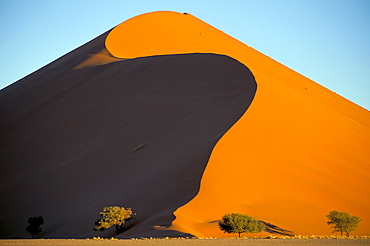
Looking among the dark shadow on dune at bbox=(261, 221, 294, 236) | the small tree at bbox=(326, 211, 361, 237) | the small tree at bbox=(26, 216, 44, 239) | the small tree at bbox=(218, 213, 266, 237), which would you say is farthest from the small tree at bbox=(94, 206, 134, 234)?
the small tree at bbox=(326, 211, 361, 237)

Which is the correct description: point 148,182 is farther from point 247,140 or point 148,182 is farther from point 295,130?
point 295,130

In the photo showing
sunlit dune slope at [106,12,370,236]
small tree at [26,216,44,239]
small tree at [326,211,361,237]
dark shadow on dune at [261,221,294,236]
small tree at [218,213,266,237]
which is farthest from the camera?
small tree at [26,216,44,239]

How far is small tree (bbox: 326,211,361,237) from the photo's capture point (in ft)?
51.6

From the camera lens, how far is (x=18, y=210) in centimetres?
2366

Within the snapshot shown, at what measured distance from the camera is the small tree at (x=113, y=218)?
56.1 ft

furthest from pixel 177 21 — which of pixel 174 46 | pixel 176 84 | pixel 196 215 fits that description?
pixel 196 215

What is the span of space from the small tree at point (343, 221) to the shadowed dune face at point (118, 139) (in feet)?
13.5

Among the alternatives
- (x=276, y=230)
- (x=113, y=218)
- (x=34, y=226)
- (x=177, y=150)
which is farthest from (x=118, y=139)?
(x=276, y=230)

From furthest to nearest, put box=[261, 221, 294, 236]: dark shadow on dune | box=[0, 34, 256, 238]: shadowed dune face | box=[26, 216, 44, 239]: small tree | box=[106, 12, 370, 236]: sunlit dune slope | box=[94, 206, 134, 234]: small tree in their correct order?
box=[26, 216, 44, 239]: small tree → box=[0, 34, 256, 238]: shadowed dune face → box=[94, 206, 134, 234]: small tree → box=[106, 12, 370, 236]: sunlit dune slope → box=[261, 221, 294, 236]: dark shadow on dune

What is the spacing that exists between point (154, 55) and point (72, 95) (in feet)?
17.6

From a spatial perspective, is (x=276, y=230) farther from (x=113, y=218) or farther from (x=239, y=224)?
(x=113, y=218)

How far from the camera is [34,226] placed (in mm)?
20406

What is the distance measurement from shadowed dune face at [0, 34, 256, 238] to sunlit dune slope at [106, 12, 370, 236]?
65 centimetres

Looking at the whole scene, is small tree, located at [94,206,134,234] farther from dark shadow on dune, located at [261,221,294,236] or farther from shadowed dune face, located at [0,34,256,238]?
dark shadow on dune, located at [261,221,294,236]
